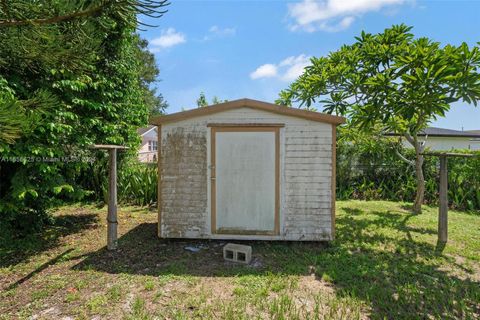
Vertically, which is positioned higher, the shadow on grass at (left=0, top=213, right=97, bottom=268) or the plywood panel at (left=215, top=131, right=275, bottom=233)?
the plywood panel at (left=215, top=131, right=275, bottom=233)

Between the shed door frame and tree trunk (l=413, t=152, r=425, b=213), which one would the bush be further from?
tree trunk (l=413, t=152, r=425, b=213)

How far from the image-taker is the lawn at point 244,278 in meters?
2.62

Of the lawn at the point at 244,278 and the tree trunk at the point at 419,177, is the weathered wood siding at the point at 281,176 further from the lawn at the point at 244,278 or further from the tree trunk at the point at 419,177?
the tree trunk at the point at 419,177

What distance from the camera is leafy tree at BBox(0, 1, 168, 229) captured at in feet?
7.35

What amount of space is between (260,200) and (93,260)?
249cm

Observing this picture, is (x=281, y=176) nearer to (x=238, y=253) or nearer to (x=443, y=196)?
(x=238, y=253)

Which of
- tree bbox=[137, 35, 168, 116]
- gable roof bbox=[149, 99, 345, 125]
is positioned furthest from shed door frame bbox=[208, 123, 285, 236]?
tree bbox=[137, 35, 168, 116]

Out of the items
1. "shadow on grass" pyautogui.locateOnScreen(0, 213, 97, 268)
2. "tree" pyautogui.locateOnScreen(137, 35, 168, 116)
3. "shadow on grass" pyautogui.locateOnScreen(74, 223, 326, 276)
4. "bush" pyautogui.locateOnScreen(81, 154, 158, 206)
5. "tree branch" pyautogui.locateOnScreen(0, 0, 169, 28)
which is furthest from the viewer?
"tree" pyautogui.locateOnScreen(137, 35, 168, 116)

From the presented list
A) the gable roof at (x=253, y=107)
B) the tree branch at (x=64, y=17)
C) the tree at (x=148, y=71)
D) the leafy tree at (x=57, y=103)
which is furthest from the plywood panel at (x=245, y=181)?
the tree at (x=148, y=71)

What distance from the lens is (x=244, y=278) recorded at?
324 centimetres

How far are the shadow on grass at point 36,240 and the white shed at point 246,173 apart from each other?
1883 mm

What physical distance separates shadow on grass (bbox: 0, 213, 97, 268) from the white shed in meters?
1.88

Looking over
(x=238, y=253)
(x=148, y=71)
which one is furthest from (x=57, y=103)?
(x=148, y=71)

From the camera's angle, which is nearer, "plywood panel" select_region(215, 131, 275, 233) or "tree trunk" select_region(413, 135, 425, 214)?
"plywood panel" select_region(215, 131, 275, 233)
